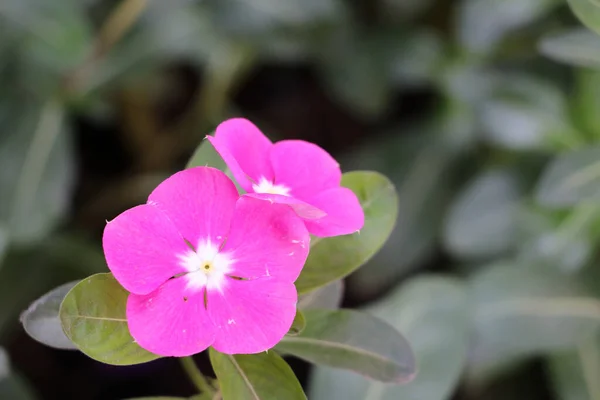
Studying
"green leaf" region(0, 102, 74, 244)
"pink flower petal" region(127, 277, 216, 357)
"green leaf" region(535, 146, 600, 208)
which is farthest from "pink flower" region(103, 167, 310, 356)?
"green leaf" region(0, 102, 74, 244)

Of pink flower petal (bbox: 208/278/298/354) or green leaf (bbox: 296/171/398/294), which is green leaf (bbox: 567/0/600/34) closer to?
green leaf (bbox: 296/171/398/294)

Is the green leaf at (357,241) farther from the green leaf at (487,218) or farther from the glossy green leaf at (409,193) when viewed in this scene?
the glossy green leaf at (409,193)

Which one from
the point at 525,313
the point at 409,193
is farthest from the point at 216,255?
the point at 409,193

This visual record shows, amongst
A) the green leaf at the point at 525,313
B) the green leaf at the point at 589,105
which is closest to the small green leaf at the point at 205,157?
the green leaf at the point at 525,313

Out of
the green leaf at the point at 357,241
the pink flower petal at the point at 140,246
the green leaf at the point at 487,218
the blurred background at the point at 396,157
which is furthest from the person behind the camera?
the green leaf at the point at 487,218

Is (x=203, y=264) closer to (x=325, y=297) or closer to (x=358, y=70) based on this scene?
(x=325, y=297)
